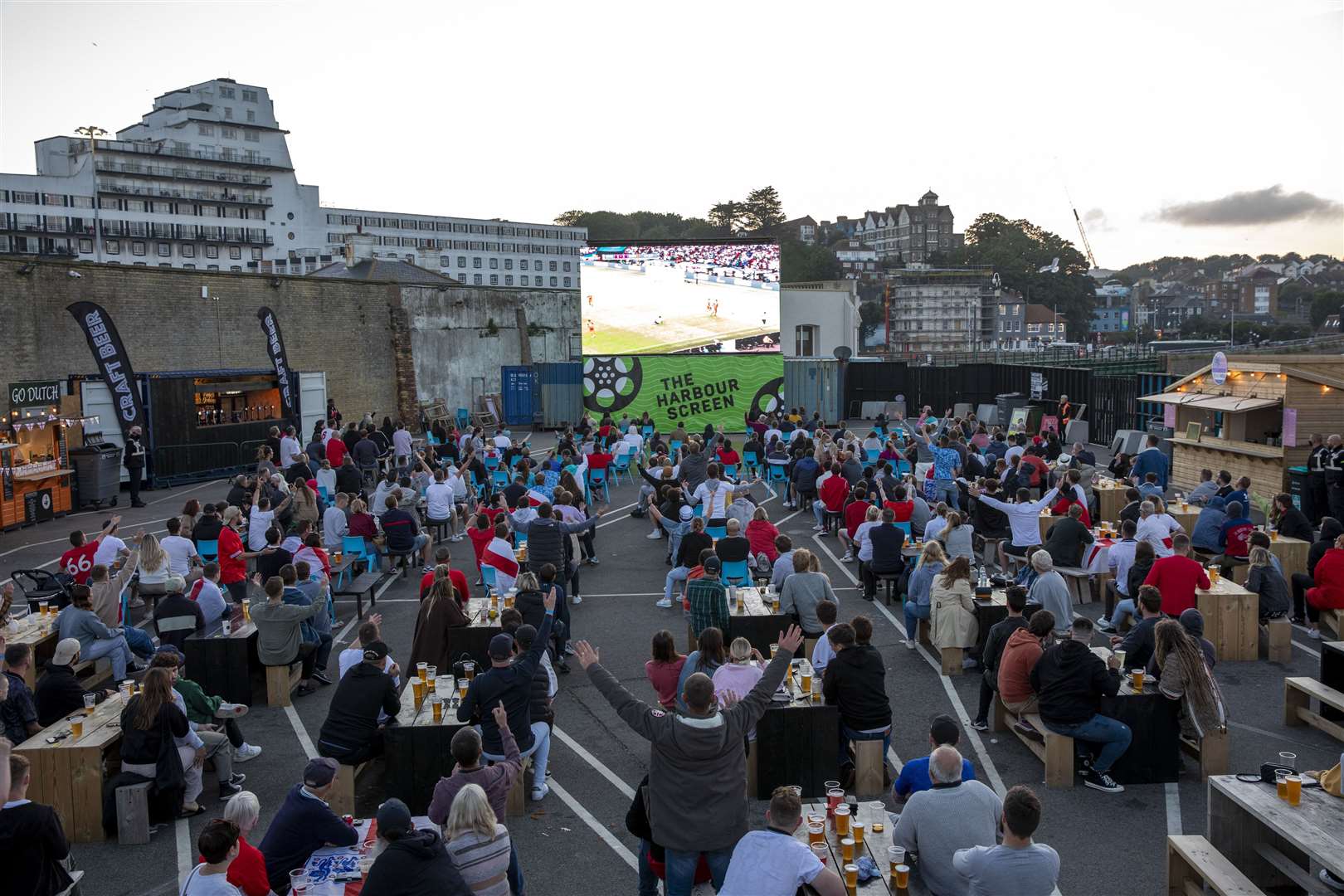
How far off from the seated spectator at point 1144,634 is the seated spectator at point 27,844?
23.3ft

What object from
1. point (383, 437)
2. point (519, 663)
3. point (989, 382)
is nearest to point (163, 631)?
point (519, 663)

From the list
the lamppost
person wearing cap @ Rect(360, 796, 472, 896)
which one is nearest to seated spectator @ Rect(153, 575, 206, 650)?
person wearing cap @ Rect(360, 796, 472, 896)

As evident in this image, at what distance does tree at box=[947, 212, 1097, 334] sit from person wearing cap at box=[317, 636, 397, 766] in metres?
121

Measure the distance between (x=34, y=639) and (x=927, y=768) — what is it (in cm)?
809

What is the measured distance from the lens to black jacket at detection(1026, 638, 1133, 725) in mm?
7070

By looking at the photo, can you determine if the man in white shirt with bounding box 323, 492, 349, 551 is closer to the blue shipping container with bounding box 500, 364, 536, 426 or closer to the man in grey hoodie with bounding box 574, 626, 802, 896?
the man in grey hoodie with bounding box 574, 626, 802, 896

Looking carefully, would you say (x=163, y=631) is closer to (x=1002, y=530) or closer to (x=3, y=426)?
(x=1002, y=530)

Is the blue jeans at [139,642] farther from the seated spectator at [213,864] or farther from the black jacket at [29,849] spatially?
the seated spectator at [213,864]

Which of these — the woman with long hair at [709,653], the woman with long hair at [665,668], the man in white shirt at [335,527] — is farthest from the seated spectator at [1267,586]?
the man in white shirt at [335,527]

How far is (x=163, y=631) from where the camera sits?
9211 mm

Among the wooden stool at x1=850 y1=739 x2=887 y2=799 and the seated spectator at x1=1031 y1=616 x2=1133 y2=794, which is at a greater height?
the seated spectator at x1=1031 y1=616 x2=1133 y2=794

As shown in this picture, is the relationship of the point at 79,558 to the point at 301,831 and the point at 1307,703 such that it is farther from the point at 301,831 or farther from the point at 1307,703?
the point at 1307,703

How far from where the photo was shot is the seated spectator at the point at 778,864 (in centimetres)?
449

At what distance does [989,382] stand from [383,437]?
63.3 feet
